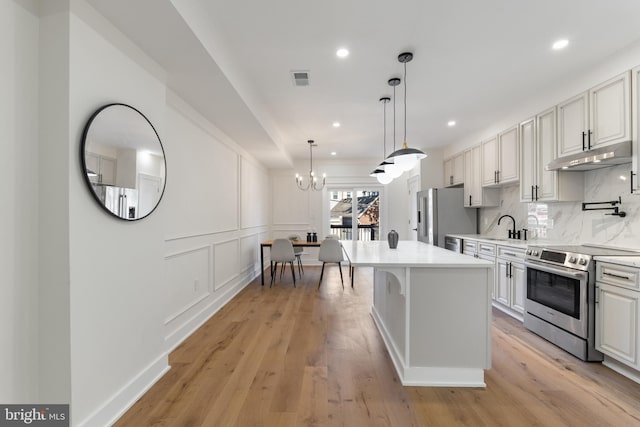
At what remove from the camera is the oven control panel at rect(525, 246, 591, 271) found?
2.31 m

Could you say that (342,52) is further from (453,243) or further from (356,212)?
(356,212)

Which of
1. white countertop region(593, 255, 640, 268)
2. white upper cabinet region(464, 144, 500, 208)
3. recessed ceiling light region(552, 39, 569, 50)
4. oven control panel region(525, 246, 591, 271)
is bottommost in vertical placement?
oven control panel region(525, 246, 591, 271)

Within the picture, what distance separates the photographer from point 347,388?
1939 mm

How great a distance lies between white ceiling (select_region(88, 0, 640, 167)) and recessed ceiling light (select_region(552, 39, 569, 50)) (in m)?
0.04

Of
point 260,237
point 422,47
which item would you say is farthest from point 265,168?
point 422,47

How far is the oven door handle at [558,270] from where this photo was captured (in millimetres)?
2312

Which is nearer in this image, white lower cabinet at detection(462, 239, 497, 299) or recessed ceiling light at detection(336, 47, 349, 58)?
recessed ceiling light at detection(336, 47, 349, 58)

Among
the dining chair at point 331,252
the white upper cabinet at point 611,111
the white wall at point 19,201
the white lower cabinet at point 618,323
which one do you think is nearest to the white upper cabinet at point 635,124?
the white upper cabinet at point 611,111

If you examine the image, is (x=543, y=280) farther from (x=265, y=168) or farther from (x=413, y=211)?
(x=265, y=168)

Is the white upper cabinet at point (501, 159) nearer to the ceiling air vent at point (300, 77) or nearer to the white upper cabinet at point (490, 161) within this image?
the white upper cabinet at point (490, 161)

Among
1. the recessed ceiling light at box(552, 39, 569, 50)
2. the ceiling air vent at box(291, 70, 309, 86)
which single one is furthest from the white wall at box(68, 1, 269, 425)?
the recessed ceiling light at box(552, 39, 569, 50)

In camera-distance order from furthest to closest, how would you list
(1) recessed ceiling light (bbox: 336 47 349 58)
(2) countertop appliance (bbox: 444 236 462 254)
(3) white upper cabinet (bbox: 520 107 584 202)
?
(2) countertop appliance (bbox: 444 236 462 254)
(3) white upper cabinet (bbox: 520 107 584 202)
(1) recessed ceiling light (bbox: 336 47 349 58)

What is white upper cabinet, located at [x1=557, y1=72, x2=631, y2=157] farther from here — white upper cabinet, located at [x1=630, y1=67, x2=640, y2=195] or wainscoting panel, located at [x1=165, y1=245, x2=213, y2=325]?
wainscoting panel, located at [x1=165, y1=245, x2=213, y2=325]

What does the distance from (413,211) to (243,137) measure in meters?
4.05
